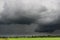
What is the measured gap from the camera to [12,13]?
2.04m

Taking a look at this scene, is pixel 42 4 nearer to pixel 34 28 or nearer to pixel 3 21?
pixel 34 28

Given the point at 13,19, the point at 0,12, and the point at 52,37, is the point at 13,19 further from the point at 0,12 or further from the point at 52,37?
the point at 52,37

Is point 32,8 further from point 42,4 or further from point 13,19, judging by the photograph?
point 13,19

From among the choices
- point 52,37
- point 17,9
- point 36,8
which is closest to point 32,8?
point 36,8

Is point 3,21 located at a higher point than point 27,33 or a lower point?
higher

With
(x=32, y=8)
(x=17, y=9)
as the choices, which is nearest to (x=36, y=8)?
(x=32, y=8)

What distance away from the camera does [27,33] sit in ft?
6.53

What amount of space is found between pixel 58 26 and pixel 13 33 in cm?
77

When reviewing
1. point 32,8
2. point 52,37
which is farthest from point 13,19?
point 52,37

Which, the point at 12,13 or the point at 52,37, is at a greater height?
the point at 12,13

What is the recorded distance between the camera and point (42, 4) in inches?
81.9

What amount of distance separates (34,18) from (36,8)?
0.18 meters

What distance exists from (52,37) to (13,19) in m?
0.72

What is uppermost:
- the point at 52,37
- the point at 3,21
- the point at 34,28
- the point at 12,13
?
the point at 12,13
